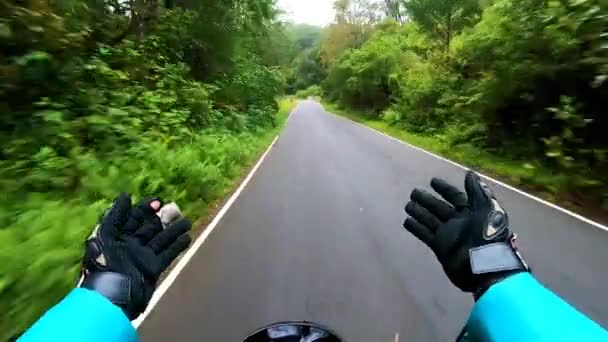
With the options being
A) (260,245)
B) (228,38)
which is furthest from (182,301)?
(228,38)

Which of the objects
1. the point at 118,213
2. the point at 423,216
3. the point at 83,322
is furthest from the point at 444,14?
the point at 83,322

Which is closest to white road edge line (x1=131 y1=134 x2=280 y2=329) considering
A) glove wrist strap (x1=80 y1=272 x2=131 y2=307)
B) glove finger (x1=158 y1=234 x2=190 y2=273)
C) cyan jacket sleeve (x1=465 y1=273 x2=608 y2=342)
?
glove finger (x1=158 y1=234 x2=190 y2=273)

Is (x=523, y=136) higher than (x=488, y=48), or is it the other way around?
(x=488, y=48)

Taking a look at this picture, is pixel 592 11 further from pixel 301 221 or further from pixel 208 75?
pixel 208 75

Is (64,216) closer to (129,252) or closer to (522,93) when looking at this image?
(129,252)

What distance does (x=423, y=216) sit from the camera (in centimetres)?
217

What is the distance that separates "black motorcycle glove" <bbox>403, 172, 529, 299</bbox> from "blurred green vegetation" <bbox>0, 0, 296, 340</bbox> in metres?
2.98

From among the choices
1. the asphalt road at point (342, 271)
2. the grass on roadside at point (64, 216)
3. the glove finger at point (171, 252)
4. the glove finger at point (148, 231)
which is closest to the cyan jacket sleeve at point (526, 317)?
the glove finger at point (171, 252)

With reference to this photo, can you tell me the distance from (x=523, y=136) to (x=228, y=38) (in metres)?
11.6

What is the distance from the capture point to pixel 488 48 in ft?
50.2

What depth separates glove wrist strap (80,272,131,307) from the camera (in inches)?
65.9

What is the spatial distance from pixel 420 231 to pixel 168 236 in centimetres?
117

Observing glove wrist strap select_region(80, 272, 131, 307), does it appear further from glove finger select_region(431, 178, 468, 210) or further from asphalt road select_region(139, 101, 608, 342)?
asphalt road select_region(139, 101, 608, 342)

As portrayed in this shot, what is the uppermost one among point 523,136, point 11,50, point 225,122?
point 11,50
